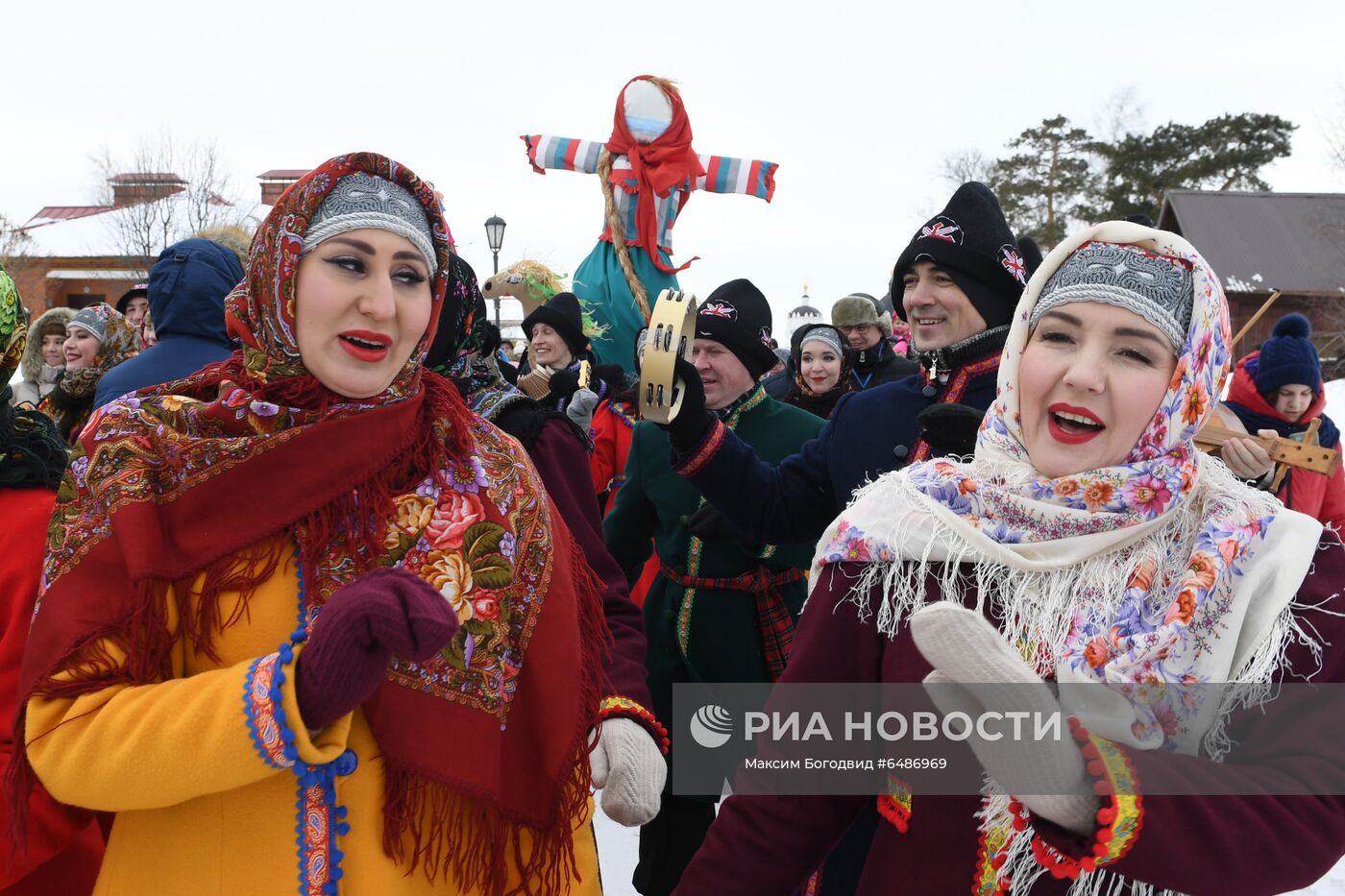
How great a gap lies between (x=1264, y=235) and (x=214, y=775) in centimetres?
3675

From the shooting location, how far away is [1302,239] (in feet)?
105

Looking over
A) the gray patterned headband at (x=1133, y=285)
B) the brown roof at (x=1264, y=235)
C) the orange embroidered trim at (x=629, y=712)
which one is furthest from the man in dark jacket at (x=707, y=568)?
the brown roof at (x=1264, y=235)

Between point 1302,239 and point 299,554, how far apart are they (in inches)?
1454

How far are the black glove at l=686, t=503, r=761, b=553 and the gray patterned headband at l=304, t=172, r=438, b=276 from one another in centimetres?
168

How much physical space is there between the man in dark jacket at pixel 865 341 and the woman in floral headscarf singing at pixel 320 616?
5042 millimetres

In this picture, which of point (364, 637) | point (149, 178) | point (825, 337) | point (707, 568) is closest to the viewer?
point (364, 637)

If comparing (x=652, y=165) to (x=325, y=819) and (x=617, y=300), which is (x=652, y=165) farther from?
(x=325, y=819)

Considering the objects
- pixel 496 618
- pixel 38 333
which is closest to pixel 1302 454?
pixel 496 618

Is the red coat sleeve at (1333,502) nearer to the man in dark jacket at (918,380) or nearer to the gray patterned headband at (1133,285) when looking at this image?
the man in dark jacket at (918,380)

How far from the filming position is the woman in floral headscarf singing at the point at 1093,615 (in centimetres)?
129

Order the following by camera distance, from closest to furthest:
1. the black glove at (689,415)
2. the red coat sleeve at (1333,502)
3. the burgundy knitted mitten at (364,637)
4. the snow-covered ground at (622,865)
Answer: the burgundy knitted mitten at (364,637), the black glove at (689,415), the snow-covered ground at (622,865), the red coat sleeve at (1333,502)

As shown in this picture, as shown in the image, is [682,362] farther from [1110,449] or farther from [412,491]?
[1110,449]

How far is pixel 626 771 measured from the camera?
1983 millimetres

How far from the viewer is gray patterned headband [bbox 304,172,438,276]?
1.75 metres
